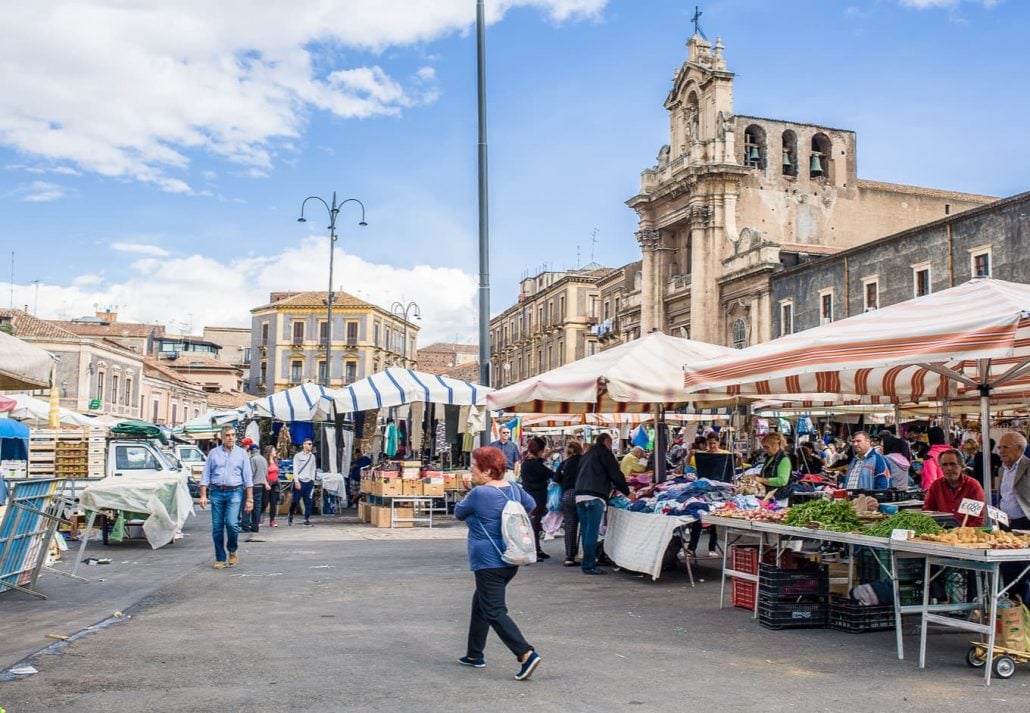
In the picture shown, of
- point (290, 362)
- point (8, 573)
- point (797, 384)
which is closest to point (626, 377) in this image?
point (797, 384)

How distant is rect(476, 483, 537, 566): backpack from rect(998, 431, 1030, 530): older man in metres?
4.35

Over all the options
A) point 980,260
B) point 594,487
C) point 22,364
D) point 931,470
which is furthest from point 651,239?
point 22,364

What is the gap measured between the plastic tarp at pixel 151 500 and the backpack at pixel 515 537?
976 cm

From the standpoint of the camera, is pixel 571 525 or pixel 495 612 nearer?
pixel 495 612

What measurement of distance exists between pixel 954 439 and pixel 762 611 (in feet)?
55.1

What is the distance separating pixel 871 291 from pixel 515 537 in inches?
1408

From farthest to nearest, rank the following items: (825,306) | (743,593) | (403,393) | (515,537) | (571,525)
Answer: (825,306), (403,393), (571,525), (743,593), (515,537)

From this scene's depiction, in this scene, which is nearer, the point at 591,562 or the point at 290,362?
the point at 591,562

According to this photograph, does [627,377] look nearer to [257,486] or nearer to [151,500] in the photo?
[151,500]

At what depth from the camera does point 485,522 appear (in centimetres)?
689

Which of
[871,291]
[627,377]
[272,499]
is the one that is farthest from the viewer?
[871,291]

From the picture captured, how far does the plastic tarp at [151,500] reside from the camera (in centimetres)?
1481

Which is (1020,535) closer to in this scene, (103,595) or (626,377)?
(626,377)

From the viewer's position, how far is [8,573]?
31.2 ft
